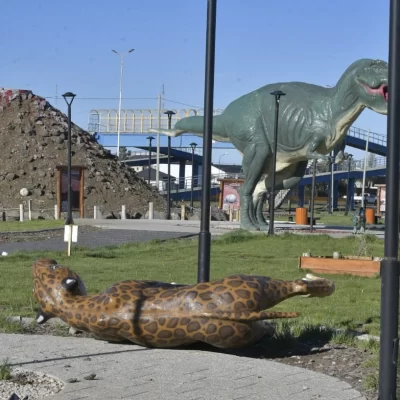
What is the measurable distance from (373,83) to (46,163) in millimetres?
33490

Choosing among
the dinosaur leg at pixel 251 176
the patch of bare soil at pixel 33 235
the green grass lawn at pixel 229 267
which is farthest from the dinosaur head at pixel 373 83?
the patch of bare soil at pixel 33 235

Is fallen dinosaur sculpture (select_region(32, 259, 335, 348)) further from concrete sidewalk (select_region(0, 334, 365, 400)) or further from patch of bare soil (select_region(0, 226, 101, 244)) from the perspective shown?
patch of bare soil (select_region(0, 226, 101, 244))

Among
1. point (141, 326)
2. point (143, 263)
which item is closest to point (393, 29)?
point (141, 326)

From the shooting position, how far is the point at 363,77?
78.1 feet

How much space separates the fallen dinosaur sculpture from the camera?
6.87 m

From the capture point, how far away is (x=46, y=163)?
53.4 m

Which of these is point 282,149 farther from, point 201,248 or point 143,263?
point 201,248

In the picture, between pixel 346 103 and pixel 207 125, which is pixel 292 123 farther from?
pixel 207 125

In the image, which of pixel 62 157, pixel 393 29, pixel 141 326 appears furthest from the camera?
pixel 62 157

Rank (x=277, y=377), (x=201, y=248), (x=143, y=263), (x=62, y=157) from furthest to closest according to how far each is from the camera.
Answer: (x=62, y=157) < (x=143, y=263) < (x=201, y=248) < (x=277, y=377)

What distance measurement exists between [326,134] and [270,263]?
30.4 ft

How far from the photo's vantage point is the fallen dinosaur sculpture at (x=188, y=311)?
687cm

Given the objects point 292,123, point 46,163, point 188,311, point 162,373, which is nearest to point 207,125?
point 188,311

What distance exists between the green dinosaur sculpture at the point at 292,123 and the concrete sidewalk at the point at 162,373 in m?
17.4
